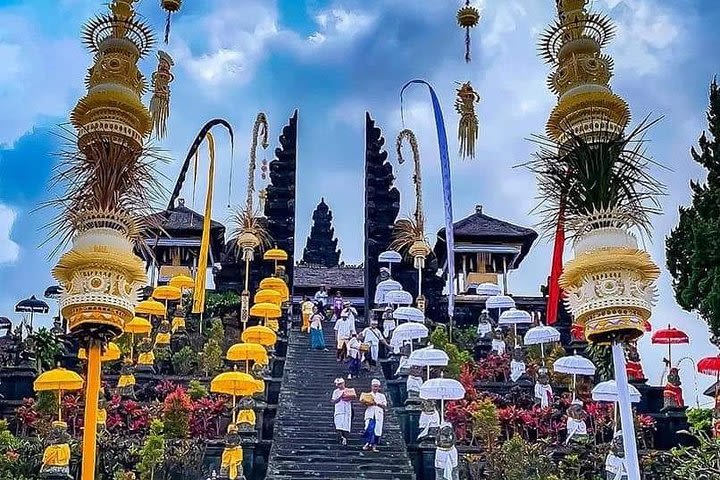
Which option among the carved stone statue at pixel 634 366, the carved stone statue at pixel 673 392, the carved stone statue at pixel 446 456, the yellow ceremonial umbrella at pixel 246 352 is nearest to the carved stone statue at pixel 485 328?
the carved stone statue at pixel 634 366

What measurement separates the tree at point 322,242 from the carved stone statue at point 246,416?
28969 mm

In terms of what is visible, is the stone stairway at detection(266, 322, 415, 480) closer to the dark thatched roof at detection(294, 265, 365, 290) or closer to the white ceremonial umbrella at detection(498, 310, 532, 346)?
the white ceremonial umbrella at detection(498, 310, 532, 346)

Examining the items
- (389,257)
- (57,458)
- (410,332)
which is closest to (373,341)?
(410,332)

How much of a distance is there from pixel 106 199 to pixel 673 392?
1620cm

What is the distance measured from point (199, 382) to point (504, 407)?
6447 millimetres

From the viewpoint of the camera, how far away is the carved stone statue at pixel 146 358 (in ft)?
75.4

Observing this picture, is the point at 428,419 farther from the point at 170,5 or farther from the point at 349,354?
the point at 170,5

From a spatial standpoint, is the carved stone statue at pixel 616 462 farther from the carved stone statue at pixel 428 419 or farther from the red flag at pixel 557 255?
the red flag at pixel 557 255

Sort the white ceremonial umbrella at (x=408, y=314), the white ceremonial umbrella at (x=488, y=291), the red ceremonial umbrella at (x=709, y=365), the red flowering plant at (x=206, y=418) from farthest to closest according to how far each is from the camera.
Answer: the white ceremonial umbrella at (x=488, y=291)
the white ceremonial umbrella at (x=408, y=314)
the red ceremonial umbrella at (x=709, y=365)
the red flowering plant at (x=206, y=418)

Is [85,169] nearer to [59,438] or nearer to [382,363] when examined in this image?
[59,438]

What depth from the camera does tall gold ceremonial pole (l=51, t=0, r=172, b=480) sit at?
26.7ft

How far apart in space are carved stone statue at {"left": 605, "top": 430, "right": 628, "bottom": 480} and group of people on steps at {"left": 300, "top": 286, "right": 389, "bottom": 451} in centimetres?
382

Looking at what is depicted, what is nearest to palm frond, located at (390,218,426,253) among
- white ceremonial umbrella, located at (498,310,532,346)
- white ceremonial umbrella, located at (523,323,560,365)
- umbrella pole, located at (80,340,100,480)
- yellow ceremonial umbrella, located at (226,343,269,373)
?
white ceremonial umbrella, located at (498,310,532,346)

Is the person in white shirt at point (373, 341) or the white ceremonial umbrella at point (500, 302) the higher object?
the white ceremonial umbrella at point (500, 302)
